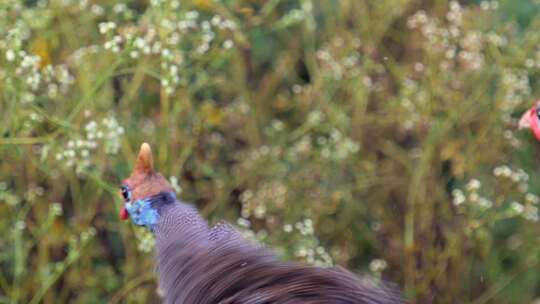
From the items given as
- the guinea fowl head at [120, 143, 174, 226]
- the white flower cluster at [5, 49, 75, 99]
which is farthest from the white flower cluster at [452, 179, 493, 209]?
the white flower cluster at [5, 49, 75, 99]

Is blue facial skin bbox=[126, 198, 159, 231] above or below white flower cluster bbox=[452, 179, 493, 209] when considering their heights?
above

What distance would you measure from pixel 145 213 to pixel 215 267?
1.37ft

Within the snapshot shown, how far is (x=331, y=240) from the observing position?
3457 millimetres

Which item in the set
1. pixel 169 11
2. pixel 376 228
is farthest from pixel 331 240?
pixel 169 11

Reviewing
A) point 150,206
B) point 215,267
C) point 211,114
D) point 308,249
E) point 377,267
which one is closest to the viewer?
point 215,267

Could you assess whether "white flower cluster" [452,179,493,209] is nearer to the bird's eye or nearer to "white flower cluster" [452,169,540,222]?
"white flower cluster" [452,169,540,222]

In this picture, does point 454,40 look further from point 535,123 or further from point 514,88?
point 535,123

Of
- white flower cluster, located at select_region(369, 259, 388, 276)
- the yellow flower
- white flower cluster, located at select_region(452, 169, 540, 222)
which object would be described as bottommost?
white flower cluster, located at select_region(369, 259, 388, 276)

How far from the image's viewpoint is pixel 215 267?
7.18 ft

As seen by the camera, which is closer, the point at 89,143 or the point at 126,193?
the point at 126,193

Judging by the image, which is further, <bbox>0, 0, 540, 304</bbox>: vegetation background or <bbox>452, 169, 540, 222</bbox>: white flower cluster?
<bbox>0, 0, 540, 304</bbox>: vegetation background

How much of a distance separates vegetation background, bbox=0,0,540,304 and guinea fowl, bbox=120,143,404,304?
441 millimetres

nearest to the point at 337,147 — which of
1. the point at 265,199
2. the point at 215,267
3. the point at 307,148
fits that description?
the point at 307,148

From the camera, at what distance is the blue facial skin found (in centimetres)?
254
